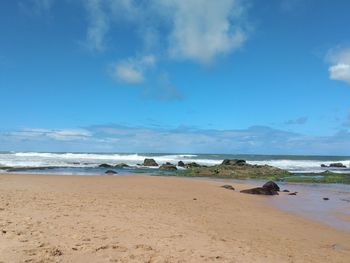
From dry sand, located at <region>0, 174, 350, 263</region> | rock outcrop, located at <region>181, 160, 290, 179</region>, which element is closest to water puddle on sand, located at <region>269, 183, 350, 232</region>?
dry sand, located at <region>0, 174, 350, 263</region>

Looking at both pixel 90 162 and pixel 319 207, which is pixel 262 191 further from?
pixel 90 162

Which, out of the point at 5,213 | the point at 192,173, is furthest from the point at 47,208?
the point at 192,173

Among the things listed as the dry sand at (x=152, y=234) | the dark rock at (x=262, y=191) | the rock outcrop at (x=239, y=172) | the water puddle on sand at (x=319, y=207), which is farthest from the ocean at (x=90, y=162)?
the dry sand at (x=152, y=234)

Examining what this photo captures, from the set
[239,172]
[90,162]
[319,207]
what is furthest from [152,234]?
[90,162]

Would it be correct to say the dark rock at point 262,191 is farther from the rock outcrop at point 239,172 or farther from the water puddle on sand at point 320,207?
the rock outcrop at point 239,172

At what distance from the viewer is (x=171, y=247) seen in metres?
7.85

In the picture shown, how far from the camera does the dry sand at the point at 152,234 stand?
7164 mm

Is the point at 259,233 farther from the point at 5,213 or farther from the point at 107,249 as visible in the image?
the point at 5,213

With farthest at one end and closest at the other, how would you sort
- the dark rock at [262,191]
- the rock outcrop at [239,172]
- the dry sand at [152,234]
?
the rock outcrop at [239,172]
the dark rock at [262,191]
the dry sand at [152,234]

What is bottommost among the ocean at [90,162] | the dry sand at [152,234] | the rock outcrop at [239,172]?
the dry sand at [152,234]

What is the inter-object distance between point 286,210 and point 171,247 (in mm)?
9580

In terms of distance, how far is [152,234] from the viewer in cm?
890

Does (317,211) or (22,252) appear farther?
(317,211)

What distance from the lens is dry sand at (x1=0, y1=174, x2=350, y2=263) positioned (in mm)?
7164
